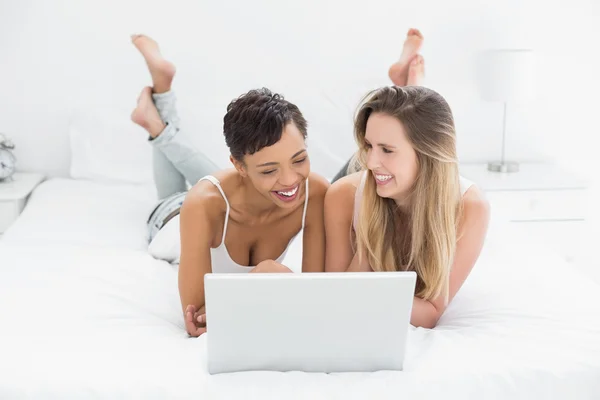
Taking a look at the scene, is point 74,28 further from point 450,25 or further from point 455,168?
point 455,168

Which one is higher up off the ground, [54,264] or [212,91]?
[212,91]

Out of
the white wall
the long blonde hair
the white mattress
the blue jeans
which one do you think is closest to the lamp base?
the white wall

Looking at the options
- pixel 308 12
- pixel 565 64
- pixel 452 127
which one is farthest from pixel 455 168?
pixel 565 64

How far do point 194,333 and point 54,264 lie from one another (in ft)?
1.90

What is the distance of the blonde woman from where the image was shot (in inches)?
61.4

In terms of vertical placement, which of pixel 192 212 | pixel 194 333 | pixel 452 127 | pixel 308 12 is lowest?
pixel 194 333

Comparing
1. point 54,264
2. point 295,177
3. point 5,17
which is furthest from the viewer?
point 5,17

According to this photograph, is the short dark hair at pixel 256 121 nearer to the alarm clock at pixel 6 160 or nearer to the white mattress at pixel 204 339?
the white mattress at pixel 204 339

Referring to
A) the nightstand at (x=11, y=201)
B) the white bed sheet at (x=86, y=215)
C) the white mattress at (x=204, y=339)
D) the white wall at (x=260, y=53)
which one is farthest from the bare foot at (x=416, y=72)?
the nightstand at (x=11, y=201)

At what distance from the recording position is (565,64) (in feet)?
10.8

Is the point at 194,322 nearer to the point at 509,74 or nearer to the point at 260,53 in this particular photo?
the point at 260,53

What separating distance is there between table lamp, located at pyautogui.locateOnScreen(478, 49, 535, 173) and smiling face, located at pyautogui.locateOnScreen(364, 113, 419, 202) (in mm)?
1553

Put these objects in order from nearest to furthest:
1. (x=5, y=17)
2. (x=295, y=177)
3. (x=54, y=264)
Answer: (x=295, y=177) < (x=54, y=264) < (x=5, y=17)

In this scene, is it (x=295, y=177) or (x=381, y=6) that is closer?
(x=295, y=177)
